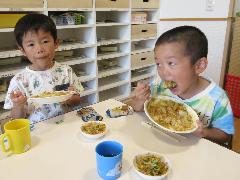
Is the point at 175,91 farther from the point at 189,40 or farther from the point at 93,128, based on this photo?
the point at 93,128

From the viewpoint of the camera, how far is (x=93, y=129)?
0.94m

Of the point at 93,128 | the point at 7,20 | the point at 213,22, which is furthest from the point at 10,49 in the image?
the point at 213,22

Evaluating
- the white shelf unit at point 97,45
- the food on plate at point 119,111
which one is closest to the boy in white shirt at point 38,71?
the food on plate at point 119,111

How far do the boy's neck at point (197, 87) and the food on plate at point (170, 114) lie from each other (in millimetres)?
118

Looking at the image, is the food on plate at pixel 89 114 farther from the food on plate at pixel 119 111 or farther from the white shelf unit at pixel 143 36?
the white shelf unit at pixel 143 36

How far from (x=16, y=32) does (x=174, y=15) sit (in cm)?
226

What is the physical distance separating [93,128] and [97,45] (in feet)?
5.91

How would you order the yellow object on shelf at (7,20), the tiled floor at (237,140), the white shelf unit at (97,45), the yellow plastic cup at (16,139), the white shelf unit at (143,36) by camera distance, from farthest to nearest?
the white shelf unit at (143,36) → the white shelf unit at (97,45) → the tiled floor at (237,140) → the yellow object on shelf at (7,20) → the yellow plastic cup at (16,139)

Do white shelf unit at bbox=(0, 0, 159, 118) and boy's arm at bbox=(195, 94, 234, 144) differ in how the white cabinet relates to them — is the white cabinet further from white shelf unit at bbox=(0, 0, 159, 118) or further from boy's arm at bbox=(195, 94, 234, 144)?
boy's arm at bbox=(195, 94, 234, 144)

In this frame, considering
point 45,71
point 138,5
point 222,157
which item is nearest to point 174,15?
point 138,5

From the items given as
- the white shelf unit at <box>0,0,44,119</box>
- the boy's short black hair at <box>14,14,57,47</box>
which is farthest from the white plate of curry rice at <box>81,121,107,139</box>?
the white shelf unit at <box>0,0,44,119</box>

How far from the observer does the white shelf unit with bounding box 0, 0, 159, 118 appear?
2.20m

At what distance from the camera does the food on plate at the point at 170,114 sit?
Result: 0.91m

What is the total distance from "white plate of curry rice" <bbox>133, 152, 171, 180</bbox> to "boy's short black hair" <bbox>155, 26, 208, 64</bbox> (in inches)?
17.7
